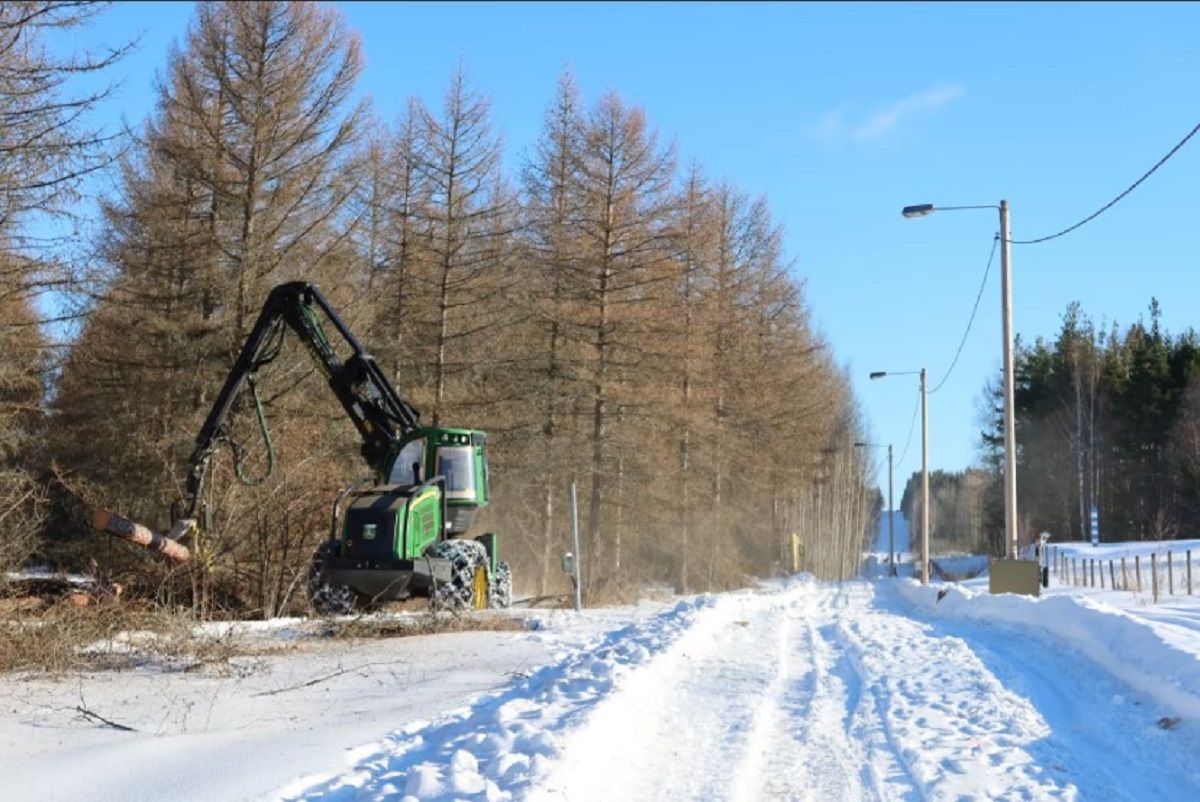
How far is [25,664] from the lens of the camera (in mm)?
10742

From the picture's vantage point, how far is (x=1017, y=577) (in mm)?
21312

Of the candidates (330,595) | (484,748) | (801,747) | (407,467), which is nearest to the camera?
(484,748)

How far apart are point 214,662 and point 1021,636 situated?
10344 mm

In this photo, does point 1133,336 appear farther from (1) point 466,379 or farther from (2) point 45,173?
(2) point 45,173

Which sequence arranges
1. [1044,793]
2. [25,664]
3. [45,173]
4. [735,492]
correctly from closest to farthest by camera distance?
[1044,793] → [25,664] → [45,173] → [735,492]

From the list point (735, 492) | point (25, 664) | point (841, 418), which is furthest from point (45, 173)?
point (841, 418)

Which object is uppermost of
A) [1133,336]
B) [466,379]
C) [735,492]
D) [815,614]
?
[1133,336]

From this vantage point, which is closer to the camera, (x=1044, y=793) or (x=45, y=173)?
(x=1044, y=793)

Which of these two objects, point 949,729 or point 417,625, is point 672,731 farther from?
point 417,625

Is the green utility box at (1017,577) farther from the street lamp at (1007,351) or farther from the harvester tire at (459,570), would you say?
the harvester tire at (459,570)

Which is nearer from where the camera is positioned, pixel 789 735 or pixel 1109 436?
pixel 789 735

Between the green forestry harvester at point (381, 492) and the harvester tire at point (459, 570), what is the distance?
Result: 0.02 meters

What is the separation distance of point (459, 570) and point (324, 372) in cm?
415

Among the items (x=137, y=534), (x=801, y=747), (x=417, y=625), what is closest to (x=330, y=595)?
(x=417, y=625)
